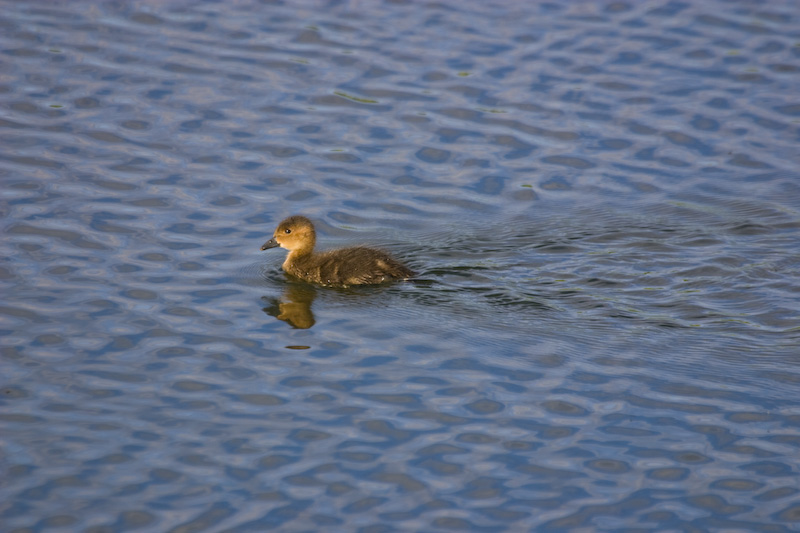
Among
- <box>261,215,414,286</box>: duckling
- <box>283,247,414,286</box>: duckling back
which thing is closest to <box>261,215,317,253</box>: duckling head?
<box>261,215,414,286</box>: duckling

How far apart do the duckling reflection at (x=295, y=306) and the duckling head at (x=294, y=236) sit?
0.34m

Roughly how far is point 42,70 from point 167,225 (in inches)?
156

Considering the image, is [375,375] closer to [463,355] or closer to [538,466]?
[463,355]

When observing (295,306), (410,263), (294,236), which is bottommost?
(295,306)

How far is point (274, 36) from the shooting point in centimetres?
1392

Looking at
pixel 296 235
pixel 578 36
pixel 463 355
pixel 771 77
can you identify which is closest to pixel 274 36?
pixel 578 36

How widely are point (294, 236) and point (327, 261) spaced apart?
0.37 metres

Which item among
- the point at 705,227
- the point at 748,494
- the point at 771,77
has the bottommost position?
the point at 748,494

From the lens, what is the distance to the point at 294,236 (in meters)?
9.60

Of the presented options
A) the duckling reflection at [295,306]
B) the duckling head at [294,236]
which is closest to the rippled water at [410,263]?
the duckling reflection at [295,306]

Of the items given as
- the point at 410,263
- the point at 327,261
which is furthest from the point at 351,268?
the point at 410,263

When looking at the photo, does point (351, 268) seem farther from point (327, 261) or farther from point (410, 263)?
point (410, 263)

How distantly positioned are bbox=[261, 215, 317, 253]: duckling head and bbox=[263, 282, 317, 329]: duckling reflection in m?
0.34

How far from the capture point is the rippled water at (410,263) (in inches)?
263
